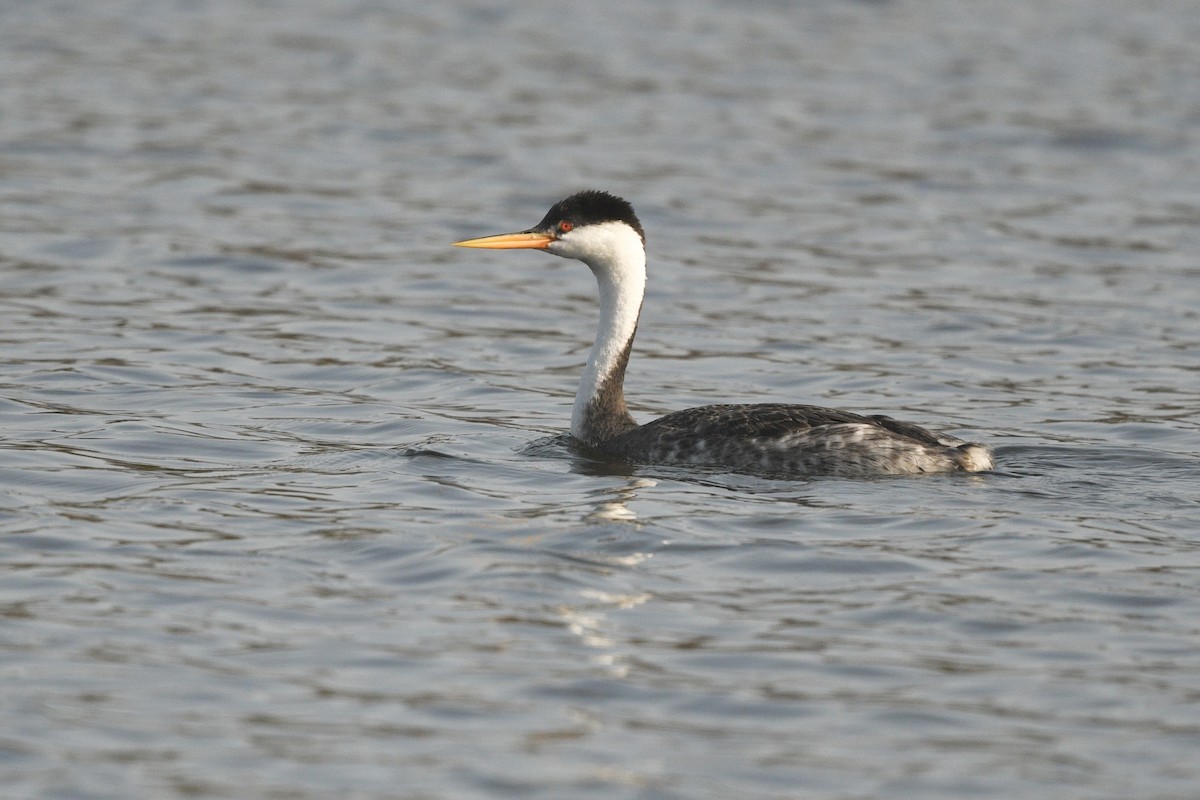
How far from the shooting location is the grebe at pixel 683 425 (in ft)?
36.2

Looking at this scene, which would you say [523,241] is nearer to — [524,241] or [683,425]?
[524,241]

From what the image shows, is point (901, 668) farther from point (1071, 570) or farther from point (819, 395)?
point (819, 395)

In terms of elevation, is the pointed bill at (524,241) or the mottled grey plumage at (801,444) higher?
the pointed bill at (524,241)

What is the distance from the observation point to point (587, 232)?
12000 mm

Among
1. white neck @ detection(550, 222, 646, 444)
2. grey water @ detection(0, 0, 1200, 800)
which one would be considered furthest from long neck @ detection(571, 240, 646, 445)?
grey water @ detection(0, 0, 1200, 800)

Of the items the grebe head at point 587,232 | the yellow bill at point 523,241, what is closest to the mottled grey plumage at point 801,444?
the grebe head at point 587,232

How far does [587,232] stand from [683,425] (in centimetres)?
138

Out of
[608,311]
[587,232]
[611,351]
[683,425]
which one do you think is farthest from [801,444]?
[587,232]

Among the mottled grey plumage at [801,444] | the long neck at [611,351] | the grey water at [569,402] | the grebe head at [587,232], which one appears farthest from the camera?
the long neck at [611,351]

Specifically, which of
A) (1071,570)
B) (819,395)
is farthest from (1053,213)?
(1071,570)

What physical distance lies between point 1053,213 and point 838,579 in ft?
41.6

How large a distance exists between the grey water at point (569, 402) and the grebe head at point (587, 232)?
125 centimetres

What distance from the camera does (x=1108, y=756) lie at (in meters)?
6.84

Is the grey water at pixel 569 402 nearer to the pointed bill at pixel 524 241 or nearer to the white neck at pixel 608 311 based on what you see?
the white neck at pixel 608 311
